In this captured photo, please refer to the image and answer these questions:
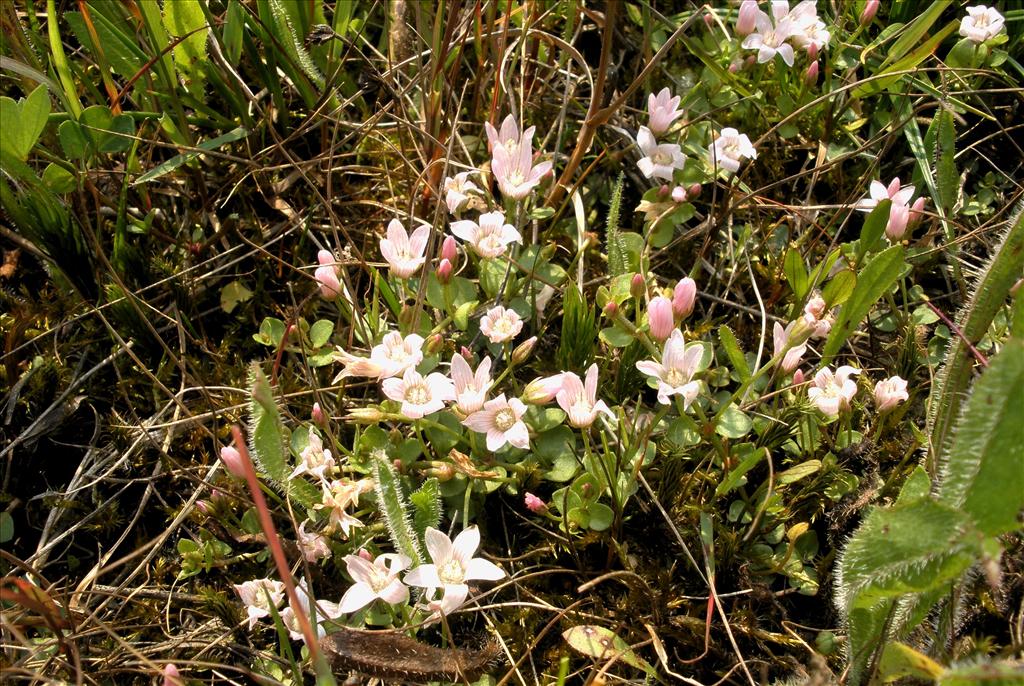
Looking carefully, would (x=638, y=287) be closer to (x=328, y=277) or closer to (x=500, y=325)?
(x=500, y=325)

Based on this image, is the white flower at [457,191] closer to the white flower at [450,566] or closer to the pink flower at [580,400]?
the pink flower at [580,400]

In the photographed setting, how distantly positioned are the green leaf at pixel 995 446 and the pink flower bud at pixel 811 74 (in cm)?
164

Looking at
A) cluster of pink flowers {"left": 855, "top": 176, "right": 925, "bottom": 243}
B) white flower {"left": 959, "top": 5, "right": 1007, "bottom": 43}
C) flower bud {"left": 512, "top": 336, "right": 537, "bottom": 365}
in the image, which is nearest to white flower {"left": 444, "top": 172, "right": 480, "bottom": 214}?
flower bud {"left": 512, "top": 336, "right": 537, "bottom": 365}

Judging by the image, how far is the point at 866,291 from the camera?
235 cm

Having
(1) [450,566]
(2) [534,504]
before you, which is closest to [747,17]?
(2) [534,504]

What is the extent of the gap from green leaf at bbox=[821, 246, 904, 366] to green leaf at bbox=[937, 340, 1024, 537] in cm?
79

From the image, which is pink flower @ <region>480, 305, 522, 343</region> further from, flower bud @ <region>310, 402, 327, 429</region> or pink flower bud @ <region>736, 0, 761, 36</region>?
pink flower bud @ <region>736, 0, 761, 36</region>

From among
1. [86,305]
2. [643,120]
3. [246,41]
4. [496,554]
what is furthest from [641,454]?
[246,41]

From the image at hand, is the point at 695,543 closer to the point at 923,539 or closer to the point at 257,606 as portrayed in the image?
the point at 923,539

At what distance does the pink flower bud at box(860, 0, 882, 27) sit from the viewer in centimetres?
294

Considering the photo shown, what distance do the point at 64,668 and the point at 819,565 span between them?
2020 millimetres

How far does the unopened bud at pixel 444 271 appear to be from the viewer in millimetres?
2387

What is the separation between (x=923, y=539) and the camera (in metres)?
1.59

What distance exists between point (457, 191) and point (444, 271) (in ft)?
1.06
